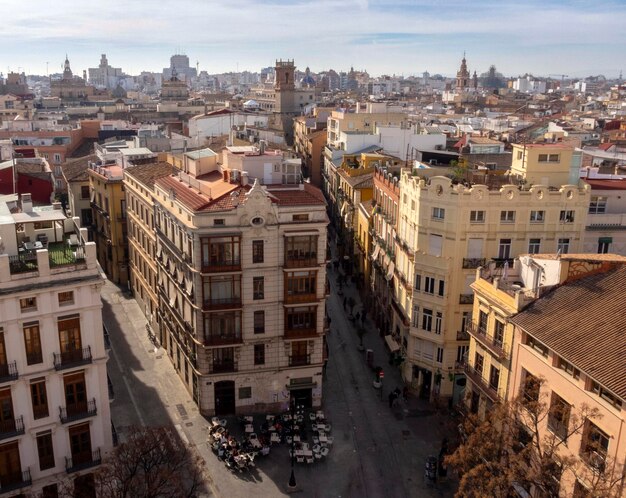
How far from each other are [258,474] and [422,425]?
14.6m

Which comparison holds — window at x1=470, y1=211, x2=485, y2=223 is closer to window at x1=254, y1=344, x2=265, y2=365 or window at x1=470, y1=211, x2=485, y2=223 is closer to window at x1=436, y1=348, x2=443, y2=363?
window at x1=436, y1=348, x2=443, y2=363

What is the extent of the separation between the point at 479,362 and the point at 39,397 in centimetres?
2877

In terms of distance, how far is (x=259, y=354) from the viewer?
52.2 m

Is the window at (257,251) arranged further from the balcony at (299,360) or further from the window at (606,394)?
the window at (606,394)

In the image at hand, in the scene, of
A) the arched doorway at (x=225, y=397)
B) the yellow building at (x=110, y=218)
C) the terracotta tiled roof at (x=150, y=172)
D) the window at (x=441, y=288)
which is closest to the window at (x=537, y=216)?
the window at (x=441, y=288)

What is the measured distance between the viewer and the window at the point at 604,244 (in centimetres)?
5434

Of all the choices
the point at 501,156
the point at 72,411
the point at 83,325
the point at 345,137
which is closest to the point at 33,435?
the point at 72,411

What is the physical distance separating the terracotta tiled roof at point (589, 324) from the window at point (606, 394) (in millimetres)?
1269

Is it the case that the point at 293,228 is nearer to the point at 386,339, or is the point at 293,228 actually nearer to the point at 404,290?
the point at 404,290

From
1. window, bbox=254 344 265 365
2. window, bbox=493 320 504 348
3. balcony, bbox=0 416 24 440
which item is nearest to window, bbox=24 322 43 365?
balcony, bbox=0 416 24 440

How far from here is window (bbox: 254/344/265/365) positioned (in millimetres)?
51906

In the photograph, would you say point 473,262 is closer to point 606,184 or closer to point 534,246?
point 534,246

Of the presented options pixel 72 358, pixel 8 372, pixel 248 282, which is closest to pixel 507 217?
pixel 248 282

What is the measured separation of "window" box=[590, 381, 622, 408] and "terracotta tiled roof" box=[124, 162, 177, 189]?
45173 mm
